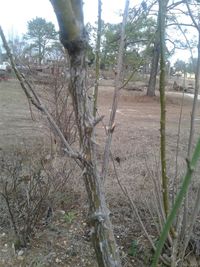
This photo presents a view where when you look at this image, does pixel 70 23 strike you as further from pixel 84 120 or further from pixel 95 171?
pixel 95 171

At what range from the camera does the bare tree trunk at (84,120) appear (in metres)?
1.04

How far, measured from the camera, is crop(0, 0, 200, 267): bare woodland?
1.17m

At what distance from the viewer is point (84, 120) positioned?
1.22m

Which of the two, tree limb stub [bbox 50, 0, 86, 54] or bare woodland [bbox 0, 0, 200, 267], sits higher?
tree limb stub [bbox 50, 0, 86, 54]

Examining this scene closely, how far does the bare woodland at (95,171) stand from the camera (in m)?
1.17

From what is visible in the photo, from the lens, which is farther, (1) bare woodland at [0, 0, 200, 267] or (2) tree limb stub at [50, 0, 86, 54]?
(1) bare woodland at [0, 0, 200, 267]

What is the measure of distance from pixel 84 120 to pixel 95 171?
0.21 meters

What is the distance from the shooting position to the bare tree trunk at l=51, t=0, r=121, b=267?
1.04 m

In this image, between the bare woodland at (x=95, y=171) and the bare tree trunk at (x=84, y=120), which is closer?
the bare tree trunk at (x=84, y=120)

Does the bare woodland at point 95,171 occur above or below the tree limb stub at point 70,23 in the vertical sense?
below

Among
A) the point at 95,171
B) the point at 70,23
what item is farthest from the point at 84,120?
the point at 70,23

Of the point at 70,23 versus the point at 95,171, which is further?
the point at 95,171

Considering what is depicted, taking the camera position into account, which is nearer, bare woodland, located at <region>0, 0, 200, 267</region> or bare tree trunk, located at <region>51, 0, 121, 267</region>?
bare tree trunk, located at <region>51, 0, 121, 267</region>

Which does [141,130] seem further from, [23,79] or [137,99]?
[137,99]
